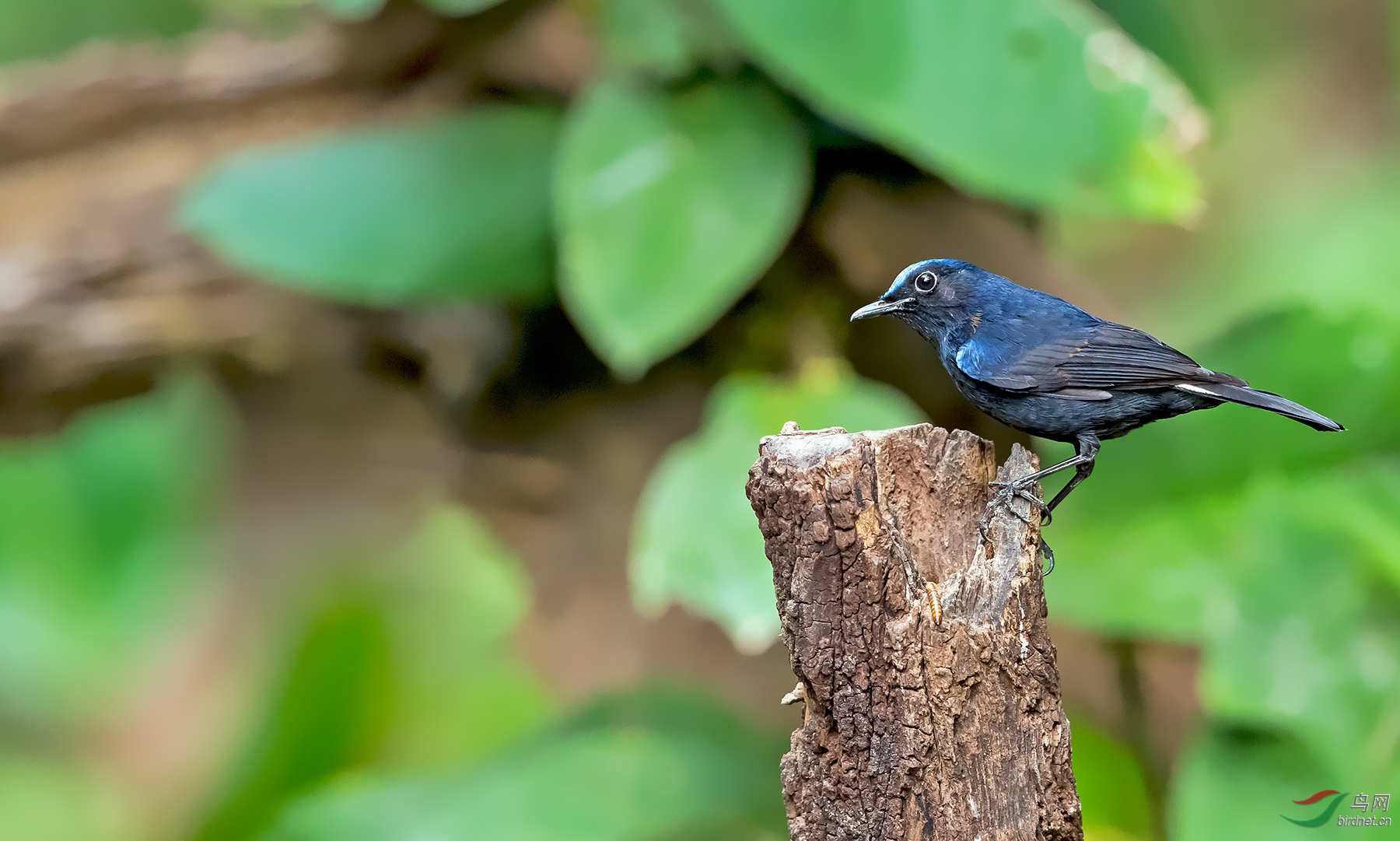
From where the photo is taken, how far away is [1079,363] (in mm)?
1787

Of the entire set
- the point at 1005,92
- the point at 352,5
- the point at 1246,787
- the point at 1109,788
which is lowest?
the point at 1109,788

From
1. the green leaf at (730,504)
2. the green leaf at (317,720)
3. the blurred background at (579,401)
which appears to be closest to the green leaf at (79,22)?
the blurred background at (579,401)

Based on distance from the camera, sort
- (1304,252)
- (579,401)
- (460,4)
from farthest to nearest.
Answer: (1304,252)
(579,401)
(460,4)

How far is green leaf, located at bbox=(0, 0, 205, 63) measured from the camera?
20.6 ft

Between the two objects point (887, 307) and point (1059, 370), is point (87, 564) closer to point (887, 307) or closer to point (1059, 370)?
point (887, 307)

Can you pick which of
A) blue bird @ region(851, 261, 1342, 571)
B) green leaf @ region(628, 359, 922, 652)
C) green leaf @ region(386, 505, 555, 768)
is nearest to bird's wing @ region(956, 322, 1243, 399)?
blue bird @ region(851, 261, 1342, 571)

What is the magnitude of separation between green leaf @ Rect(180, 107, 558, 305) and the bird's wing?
215cm

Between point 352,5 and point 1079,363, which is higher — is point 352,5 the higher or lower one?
the higher one

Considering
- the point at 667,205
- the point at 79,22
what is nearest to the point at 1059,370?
the point at 667,205

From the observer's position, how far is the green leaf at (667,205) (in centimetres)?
311

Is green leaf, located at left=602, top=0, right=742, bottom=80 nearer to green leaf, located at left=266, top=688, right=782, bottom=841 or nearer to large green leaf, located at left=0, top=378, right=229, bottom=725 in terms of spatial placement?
green leaf, located at left=266, top=688, right=782, bottom=841

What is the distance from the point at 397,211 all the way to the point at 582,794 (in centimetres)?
203

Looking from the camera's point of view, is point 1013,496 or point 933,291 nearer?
point 1013,496

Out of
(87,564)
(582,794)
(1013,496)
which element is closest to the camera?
(1013,496)
